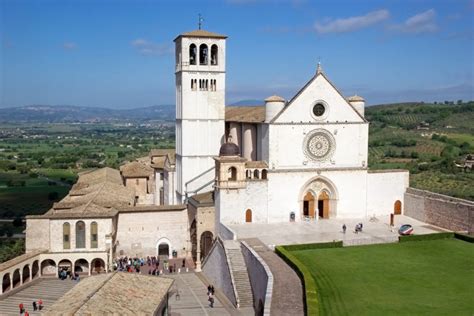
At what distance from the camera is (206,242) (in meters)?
43.5

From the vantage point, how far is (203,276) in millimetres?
39812

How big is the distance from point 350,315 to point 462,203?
19.2 meters

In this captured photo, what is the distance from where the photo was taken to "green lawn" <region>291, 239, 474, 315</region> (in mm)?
25016

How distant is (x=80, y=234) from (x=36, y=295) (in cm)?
591

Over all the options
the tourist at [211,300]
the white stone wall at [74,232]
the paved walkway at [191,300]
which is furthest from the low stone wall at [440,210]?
the white stone wall at [74,232]

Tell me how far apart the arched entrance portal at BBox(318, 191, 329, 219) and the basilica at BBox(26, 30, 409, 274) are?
0.08 m

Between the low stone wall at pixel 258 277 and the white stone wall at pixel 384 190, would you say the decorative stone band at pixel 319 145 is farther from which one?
the low stone wall at pixel 258 277

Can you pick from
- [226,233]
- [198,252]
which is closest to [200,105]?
[198,252]

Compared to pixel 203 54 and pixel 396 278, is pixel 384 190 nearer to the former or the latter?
pixel 396 278

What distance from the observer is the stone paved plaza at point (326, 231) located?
122 ft

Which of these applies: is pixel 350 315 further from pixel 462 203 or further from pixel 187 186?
pixel 187 186

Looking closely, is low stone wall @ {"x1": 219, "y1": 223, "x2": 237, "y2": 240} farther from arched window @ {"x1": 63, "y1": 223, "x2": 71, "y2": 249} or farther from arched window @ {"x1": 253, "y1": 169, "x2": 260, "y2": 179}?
arched window @ {"x1": 63, "y1": 223, "x2": 71, "y2": 249}

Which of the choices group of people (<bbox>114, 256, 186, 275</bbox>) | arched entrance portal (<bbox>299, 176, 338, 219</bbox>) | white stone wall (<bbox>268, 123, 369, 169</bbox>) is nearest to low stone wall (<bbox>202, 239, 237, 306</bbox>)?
group of people (<bbox>114, 256, 186, 275</bbox>)

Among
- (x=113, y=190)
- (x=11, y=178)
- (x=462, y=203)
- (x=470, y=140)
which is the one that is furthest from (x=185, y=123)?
(x=470, y=140)
